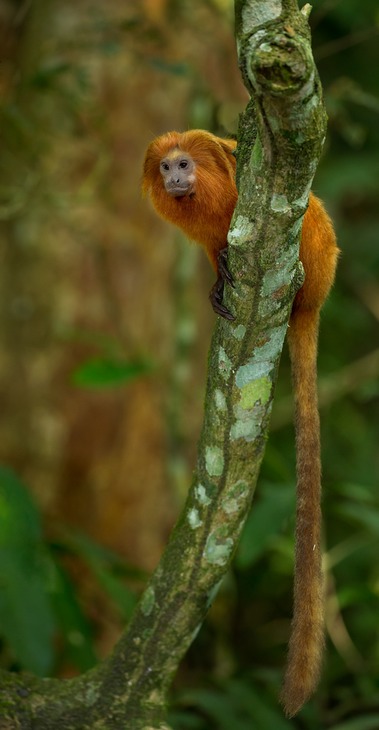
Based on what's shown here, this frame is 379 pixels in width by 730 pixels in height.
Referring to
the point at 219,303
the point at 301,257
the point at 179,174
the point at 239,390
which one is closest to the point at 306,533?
the point at 239,390

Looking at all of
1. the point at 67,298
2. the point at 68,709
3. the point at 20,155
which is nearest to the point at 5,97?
the point at 20,155

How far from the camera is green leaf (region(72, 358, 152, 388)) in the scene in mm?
3721

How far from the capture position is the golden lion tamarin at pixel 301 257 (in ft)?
8.21

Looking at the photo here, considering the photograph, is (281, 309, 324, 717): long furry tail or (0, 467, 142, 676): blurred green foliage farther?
(0, 467, 142, 676): blurred green foliage

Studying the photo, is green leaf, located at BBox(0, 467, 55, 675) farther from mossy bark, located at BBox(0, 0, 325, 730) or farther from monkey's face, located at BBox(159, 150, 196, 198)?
monkey's face, located at BBox(159, 150, 196, 198)

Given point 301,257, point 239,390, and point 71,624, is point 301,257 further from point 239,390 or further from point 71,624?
point 71,624

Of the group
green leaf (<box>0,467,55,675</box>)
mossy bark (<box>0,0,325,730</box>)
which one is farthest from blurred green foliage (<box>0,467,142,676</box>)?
mossy bark (<box>0,0,325,730</box>)

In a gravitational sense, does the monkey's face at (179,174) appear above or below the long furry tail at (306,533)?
above

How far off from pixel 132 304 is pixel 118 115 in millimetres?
952

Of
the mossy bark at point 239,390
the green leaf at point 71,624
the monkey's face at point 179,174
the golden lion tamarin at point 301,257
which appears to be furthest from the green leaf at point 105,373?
the mossy bark at point 239,390

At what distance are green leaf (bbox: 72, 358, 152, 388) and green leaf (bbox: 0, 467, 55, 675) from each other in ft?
1.56

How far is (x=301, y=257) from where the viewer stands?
2797mm

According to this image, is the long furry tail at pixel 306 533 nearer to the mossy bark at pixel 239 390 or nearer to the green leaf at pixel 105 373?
the mossy bark at pixel 239 390

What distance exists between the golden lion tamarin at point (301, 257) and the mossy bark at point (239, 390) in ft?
0.79
